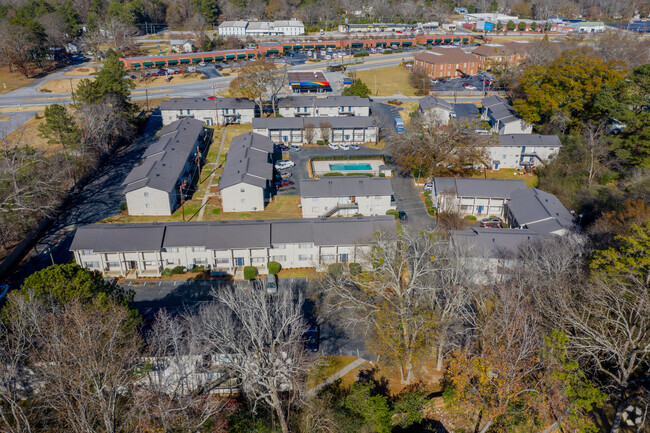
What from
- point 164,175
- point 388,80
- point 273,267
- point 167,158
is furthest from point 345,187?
point 388,80

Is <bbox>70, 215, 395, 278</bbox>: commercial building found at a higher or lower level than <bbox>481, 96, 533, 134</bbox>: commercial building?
lower

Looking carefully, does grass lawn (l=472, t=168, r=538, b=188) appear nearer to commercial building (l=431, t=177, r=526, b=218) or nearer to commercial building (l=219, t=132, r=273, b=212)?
commercial building (l=431, t=177, r=526, b=218)

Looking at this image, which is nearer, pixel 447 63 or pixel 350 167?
pixel 350 167

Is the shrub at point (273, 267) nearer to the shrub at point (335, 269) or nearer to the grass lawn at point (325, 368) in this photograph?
the shrub at point (335, 269)

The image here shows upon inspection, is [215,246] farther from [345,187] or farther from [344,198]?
[345,187]

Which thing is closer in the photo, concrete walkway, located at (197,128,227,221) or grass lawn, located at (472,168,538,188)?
concrete walkway, located at (197,128,227,221)

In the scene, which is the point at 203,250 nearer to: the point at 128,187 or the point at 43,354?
the point at 128,187

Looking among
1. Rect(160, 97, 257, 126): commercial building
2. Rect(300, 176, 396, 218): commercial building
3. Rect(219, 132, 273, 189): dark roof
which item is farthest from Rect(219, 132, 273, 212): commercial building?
Rect(160, 97, 257, 126): commercial building

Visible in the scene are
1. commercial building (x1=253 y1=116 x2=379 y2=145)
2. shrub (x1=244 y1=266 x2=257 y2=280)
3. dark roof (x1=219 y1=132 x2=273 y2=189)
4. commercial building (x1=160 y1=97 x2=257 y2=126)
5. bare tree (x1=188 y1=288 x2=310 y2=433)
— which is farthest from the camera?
commercial building (x1=160 y1=97 x2=257 y2=126)
